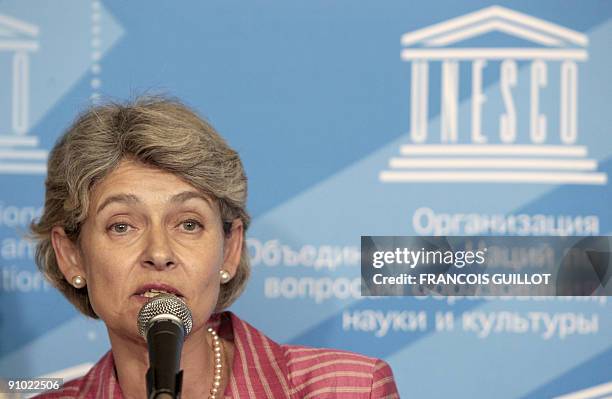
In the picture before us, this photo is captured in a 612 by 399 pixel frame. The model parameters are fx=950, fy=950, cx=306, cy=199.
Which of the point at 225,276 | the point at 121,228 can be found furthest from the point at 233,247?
the point at 121,228

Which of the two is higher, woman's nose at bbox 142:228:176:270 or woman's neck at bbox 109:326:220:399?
woman's nose at bbox 142:228:176:270

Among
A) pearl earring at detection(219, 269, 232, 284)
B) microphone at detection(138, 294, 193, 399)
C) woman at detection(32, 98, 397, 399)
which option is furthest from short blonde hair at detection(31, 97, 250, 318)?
microphone at detection(138, 294, 193, 399)

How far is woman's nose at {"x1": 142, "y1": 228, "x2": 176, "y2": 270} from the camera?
1.91 m

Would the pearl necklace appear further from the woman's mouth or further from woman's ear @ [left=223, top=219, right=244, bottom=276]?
the woman's mouth

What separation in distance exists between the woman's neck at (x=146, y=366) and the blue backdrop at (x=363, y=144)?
0.42m

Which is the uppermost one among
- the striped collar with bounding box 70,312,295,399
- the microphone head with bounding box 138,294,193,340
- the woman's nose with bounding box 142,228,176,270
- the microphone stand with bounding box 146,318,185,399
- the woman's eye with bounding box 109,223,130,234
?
the woman's eye with bounding box 109,223,130,234

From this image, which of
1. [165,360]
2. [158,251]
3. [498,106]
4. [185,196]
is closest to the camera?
[165,360]

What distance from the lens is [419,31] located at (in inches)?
101

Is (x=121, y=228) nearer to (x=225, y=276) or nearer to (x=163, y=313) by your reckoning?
(x=225, y=276)

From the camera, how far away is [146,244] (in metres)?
1.97

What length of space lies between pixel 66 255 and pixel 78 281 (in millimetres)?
72

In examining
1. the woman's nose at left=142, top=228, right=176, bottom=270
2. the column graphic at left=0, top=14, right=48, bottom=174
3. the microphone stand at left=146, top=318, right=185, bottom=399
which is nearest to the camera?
the microphone stand at left=146, top=318, right=185, bottom=399

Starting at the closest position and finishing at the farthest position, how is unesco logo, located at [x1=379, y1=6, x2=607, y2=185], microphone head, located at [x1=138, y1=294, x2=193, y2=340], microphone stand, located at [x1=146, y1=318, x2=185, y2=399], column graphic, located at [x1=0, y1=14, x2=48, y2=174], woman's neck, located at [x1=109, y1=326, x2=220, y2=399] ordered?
microphone stand, located at [x1=146, y1=318, x2=185, y2=399]
microphone head, located at [x1=138, y1=294, x2=193, y2=340]
woman's neck, located at [x1=109, y1=326, x2=220, y2=399]
unesco logo, located at [x1=379, y1=6, x2=607, y2=185]
column graphic, located at [x1=0, y1=14, x2=48, y2=174]

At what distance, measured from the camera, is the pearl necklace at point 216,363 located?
2182 mm
